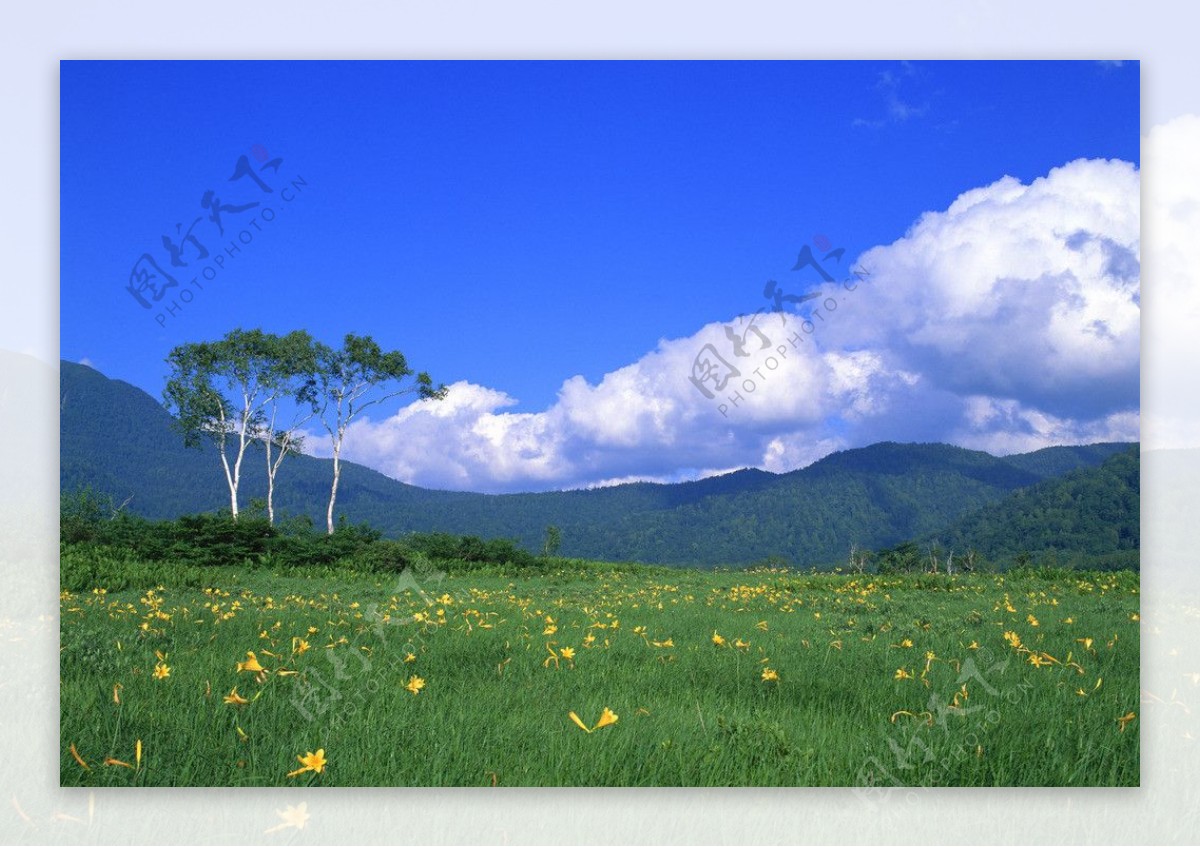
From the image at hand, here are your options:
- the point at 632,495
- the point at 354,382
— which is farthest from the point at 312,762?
the point at 632,495

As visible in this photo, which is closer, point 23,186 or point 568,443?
point 23,186

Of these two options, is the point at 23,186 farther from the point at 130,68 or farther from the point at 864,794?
the point at 864,794

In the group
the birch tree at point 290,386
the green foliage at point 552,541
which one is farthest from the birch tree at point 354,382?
the green foliage at point 552,541

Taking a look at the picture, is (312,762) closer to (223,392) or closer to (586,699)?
(586,699)

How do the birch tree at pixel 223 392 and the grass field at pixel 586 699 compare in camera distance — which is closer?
the grass field at pixel 586 699

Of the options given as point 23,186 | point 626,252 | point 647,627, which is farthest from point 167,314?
point 647,627

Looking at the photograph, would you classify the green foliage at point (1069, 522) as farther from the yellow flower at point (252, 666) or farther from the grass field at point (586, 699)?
the yellow flower at point (252, 666)

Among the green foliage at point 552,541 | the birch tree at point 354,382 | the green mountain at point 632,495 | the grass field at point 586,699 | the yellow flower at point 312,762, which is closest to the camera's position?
the yellow flower at point 312,762
